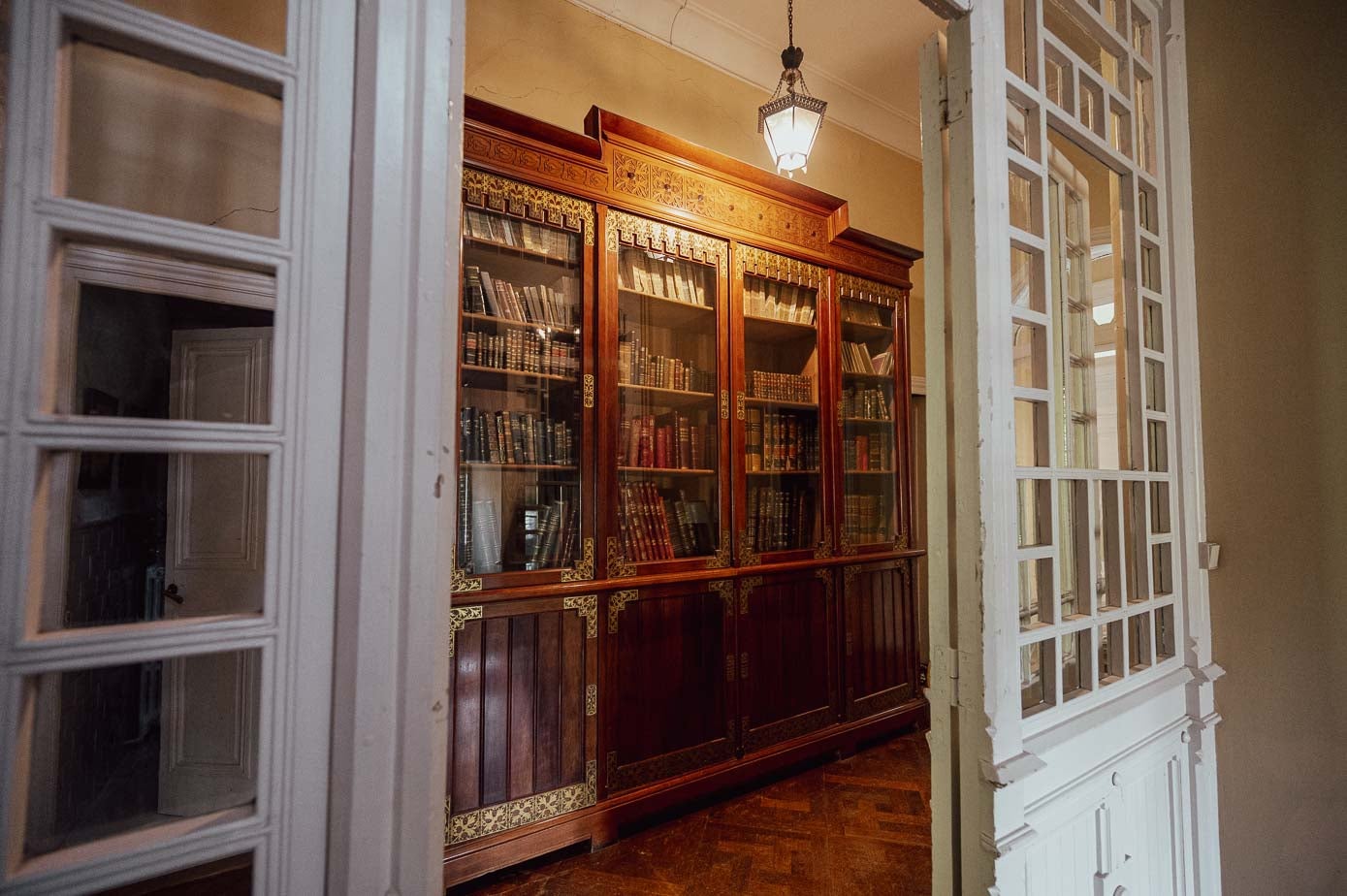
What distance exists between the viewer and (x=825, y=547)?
334 cm

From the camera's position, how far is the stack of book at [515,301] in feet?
8.02

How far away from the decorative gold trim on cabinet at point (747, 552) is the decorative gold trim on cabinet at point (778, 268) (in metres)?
1.33

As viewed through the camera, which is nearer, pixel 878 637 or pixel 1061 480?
pixel 1061 480

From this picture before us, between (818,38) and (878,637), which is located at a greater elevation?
(818,38)

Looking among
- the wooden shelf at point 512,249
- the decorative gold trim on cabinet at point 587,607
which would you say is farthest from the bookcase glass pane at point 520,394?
the decorative gold trim on cabinet at point 587,607

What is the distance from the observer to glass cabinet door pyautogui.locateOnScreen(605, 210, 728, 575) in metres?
2.76

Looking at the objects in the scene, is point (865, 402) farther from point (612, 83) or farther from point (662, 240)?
point (612, 83)

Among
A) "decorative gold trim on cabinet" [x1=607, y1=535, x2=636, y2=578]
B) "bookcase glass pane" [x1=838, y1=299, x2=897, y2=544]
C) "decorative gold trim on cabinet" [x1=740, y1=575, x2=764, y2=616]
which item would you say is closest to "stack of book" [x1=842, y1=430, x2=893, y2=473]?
"bookcase glass pane" [x1=838, y1=299, x2=897, y2=544]

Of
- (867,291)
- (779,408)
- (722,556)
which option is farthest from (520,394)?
(867,291)

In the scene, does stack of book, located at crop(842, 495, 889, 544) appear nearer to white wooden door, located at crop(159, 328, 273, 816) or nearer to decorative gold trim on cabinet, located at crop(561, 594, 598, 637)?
decorative gold trim on cabinet, located at crop(561, 594, 598, 637)

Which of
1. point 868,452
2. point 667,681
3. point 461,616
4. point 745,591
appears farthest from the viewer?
point 868,452

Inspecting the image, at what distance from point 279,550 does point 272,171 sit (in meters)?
0.43

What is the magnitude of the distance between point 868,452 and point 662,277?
5.48 feet

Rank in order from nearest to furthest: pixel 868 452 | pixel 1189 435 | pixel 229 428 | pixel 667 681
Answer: pixel 229 428
pixel 1189 435
pixel 667 681
pixel 868 452
